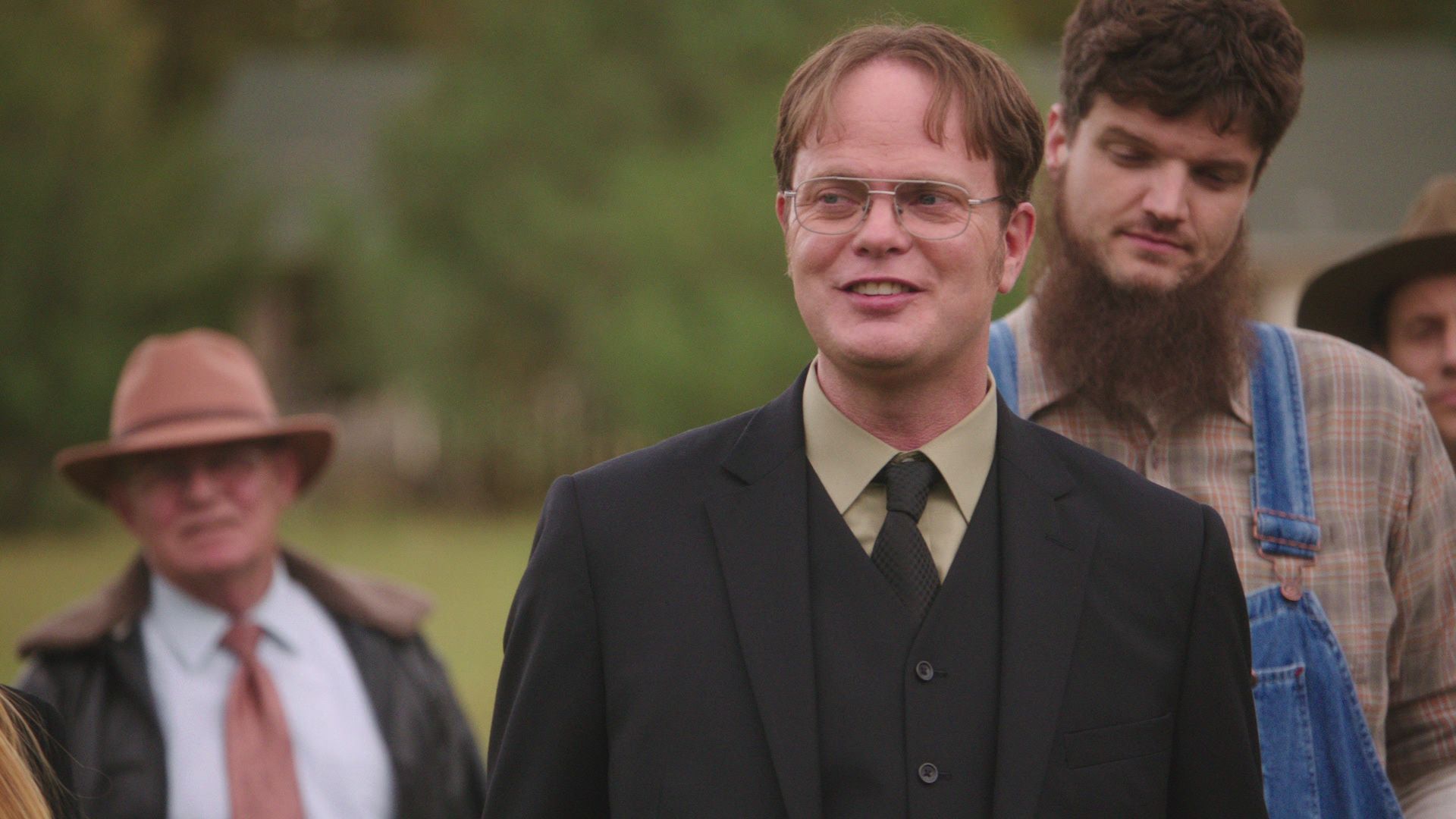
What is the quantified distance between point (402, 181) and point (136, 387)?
1967 centimetres

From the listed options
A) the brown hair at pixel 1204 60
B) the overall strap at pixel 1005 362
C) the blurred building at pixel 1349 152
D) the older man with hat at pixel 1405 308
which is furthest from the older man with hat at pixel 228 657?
the blurred building at pixel 1349 152

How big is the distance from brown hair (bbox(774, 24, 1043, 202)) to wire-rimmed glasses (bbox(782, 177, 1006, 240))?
76 millimetres

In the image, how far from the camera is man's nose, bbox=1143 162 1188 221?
9.83 ft

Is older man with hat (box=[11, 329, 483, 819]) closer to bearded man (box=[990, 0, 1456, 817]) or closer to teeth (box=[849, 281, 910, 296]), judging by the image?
bearded man (box=[990, 0, 1456, 817])

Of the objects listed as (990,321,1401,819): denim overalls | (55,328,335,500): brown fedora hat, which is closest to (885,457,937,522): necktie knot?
(990,321,1401,819): denim overalls

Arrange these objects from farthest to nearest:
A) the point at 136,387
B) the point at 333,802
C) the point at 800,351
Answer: the point at 800,351 < the point at 136,387 < the point at 333,802

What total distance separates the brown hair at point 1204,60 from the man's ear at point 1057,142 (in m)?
0.17

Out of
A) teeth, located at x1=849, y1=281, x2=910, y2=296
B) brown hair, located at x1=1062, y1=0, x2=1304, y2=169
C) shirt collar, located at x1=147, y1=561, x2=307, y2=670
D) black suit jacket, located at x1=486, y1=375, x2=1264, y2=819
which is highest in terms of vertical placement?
brown hair, located at x1=1062, y1=0, x2=1304, y2=169

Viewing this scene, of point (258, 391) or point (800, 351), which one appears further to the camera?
point (800, 351)

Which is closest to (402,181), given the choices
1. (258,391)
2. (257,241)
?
(257,241)

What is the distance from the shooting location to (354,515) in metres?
24.6

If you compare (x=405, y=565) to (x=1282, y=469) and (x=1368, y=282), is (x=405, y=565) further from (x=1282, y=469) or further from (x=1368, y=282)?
(x=1282, y=469)

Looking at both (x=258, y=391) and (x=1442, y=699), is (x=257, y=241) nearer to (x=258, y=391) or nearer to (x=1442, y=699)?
(x=258, y=391)

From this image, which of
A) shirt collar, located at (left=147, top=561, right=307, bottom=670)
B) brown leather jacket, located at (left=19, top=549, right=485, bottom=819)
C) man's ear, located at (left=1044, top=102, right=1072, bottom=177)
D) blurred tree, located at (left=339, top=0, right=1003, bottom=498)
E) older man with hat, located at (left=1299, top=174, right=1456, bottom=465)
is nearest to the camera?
man's ear, located at (left=1044, top=102, right=1072, bottom=177)
